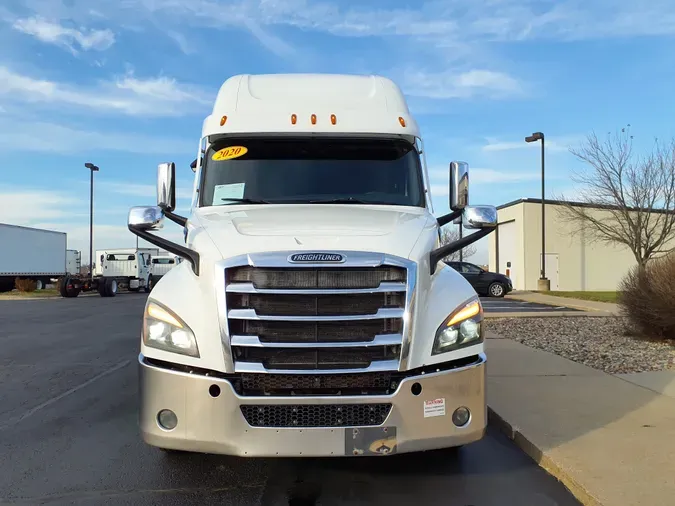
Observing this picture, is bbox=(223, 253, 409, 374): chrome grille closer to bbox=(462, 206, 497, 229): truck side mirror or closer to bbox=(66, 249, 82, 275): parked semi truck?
bbox=(462, 206, 497, 229): truck side mirror

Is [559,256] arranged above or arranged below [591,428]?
above

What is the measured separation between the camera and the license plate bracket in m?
3.47

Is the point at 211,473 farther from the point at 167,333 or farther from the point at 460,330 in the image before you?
the point at 460,330

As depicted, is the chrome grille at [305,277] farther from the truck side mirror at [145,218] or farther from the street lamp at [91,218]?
the street lamp at [91,218]

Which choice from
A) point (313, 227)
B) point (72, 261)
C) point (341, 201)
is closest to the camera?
point (313, 227)

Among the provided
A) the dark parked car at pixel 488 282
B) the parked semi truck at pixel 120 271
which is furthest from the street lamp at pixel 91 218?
the dark parked car at pixel 488 282

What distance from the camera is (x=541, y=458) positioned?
15.0 feet

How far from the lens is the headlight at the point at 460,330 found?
367cm

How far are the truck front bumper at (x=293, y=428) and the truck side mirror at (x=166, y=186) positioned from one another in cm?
180

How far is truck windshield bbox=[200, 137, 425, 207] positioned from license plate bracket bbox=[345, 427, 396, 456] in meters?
2.05

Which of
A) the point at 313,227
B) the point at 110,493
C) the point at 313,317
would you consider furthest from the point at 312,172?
the point at 110,493

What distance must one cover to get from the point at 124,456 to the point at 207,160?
2.58 metres

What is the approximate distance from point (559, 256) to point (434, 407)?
1318 inches

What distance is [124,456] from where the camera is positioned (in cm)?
479
